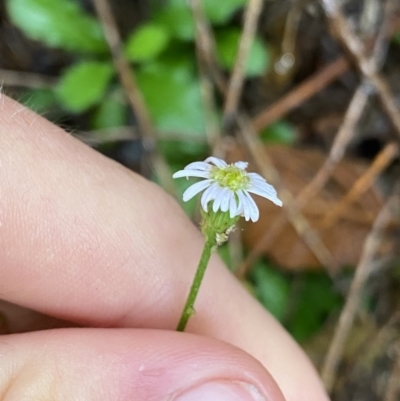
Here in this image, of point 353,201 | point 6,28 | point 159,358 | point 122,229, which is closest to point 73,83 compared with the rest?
point 6,28

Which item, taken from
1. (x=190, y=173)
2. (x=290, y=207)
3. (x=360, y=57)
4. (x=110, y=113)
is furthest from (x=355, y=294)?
(x=190, y=173)

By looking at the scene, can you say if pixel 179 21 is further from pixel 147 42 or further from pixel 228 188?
pixel 228 188

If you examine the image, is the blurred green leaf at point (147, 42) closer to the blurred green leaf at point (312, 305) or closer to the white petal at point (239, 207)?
the blurred green leaf at point (312, 305)

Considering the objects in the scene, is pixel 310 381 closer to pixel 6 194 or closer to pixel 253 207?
pixel 253 207

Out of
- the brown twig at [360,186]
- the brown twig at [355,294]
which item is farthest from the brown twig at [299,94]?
the brown twig at [355,294]

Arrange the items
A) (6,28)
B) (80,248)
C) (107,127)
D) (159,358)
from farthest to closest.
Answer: (6,28), (107,127), (80,248), (159,358)

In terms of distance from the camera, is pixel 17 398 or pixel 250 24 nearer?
pixel 17 398
